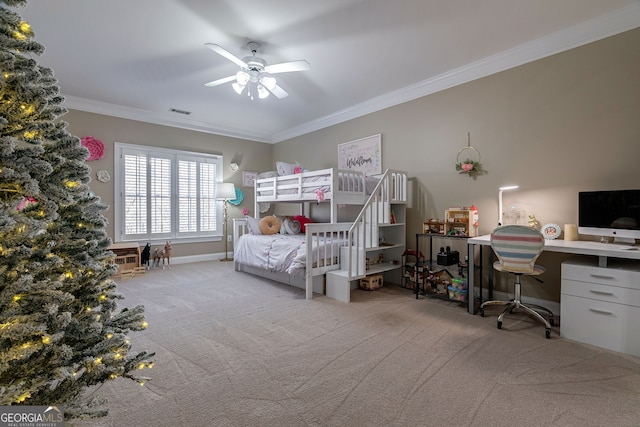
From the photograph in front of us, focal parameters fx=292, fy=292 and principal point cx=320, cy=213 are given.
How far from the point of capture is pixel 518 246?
2.50 m

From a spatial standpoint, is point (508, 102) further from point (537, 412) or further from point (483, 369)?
point (537, 412)

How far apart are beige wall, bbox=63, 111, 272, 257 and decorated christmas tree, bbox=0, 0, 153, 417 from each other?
4398 millimetres

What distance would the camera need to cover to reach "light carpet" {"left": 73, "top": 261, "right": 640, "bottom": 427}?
1.49 meters

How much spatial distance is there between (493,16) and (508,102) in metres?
1.00

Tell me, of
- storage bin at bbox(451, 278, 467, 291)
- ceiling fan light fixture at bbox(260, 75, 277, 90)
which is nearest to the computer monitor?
storage bin at bbox(451, 278, 467, 291)

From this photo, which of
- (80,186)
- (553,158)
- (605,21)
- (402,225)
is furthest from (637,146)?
(80,186)

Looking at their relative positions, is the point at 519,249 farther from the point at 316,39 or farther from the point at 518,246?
the point at 316,39

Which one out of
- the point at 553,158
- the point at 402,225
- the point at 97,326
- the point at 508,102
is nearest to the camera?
the point at 97,326

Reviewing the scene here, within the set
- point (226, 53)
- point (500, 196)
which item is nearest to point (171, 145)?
point (226, 53)

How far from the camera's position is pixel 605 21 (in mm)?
2617

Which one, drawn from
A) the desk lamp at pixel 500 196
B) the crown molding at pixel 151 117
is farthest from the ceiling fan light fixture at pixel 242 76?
the desk lamp at pixel 500 196

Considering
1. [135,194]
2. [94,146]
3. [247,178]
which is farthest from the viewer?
[247,178]

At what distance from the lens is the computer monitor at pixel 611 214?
7.75 feet

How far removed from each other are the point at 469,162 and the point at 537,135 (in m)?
0.68
